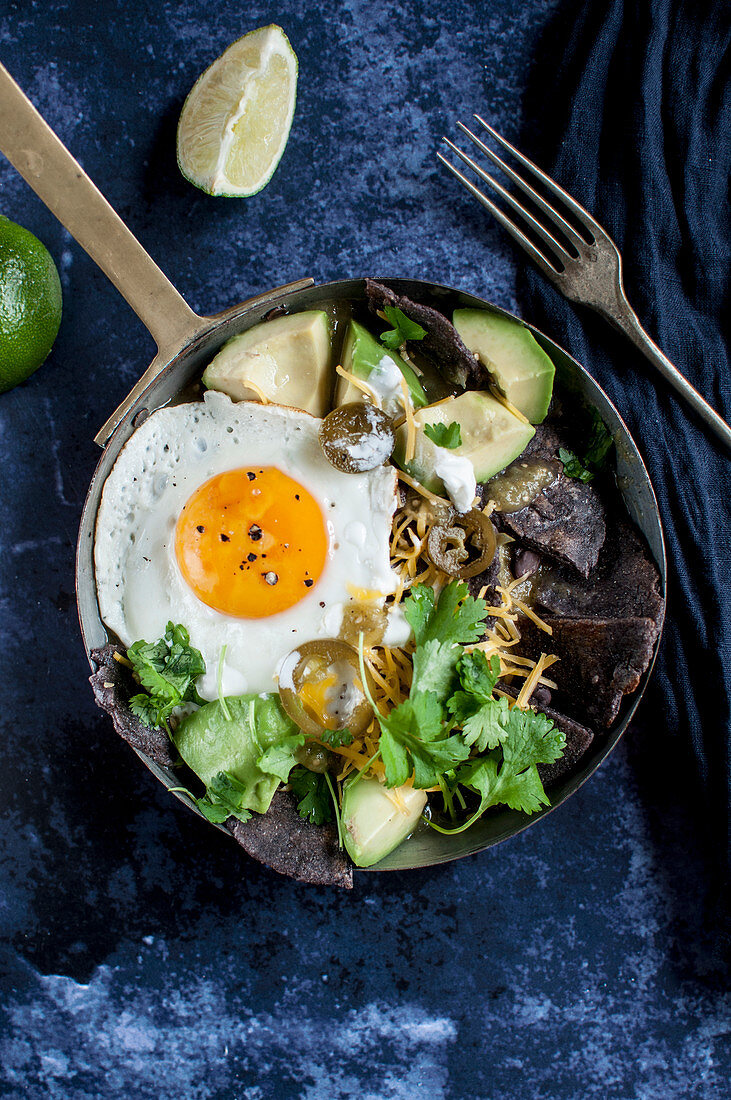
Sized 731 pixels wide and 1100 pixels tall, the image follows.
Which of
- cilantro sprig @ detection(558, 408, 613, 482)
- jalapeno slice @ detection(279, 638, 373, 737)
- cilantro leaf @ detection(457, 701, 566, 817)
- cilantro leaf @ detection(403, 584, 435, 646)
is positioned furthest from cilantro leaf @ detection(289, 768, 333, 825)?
cilantro sprig @ detection(558, 408, 613, 482)

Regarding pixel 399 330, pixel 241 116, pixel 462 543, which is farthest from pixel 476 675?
pixel 241 116

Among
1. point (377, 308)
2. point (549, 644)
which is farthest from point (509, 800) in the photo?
point (377, 308)

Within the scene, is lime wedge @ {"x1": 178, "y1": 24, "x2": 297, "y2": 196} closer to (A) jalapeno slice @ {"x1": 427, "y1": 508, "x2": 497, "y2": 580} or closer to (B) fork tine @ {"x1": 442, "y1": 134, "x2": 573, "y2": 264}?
(B) fork tine @ {"x1": 442, "y1": 134, "x2": 573, "y2": 264}

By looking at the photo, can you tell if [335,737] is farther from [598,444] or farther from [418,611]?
[598,444]

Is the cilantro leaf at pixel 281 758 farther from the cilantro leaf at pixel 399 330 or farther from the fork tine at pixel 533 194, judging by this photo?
the fork tine at pixel 533 194

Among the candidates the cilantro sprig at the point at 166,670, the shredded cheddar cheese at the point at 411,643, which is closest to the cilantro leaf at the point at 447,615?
the shredded cheddar cheese at the point at 411,643
